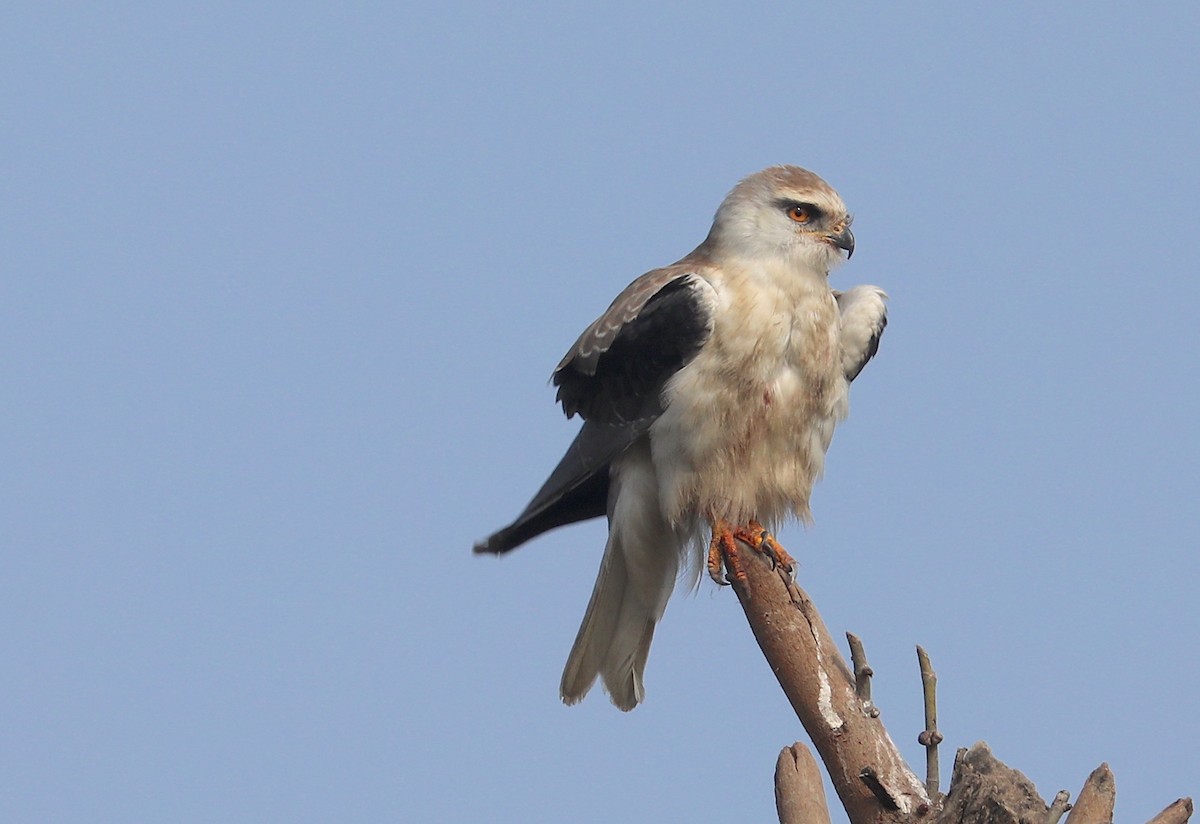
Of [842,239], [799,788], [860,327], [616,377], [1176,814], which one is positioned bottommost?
[1176,814]

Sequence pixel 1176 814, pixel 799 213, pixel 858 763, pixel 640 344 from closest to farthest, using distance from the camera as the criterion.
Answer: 1. pixel 1176 814
2. pixel 858 763
3. pixel 640 344
4. pixel 799 213

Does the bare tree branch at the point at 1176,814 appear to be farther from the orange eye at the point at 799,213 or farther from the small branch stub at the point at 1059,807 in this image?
the orange eye at the point at 799,213

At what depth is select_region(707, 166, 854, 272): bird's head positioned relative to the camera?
20.8 feet

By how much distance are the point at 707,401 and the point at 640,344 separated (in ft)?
1.16

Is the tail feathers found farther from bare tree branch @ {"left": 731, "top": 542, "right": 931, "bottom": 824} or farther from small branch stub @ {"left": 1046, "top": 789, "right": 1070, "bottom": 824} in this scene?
small branch stub @ {"left": 1046, "top": 789, "right": 1070, "bottom": 824}

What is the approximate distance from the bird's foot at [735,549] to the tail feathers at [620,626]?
431 millimetres

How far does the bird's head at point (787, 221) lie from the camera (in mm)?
6340

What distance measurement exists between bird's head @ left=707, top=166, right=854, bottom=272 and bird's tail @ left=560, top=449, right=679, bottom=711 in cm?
95

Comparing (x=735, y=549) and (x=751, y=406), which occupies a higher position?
(x=751, y=406)

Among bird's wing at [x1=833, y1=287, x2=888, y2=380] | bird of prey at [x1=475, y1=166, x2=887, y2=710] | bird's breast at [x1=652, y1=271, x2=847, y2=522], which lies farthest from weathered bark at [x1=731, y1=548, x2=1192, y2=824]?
bird's wing at [x1=833, y1=287, x2=888, y2=380]

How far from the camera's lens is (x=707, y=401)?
19.9 feet

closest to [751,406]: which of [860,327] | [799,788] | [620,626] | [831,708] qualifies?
[860,327]

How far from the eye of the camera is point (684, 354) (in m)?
6.11

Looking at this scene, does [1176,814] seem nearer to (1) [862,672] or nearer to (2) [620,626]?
(1) [862,672]
